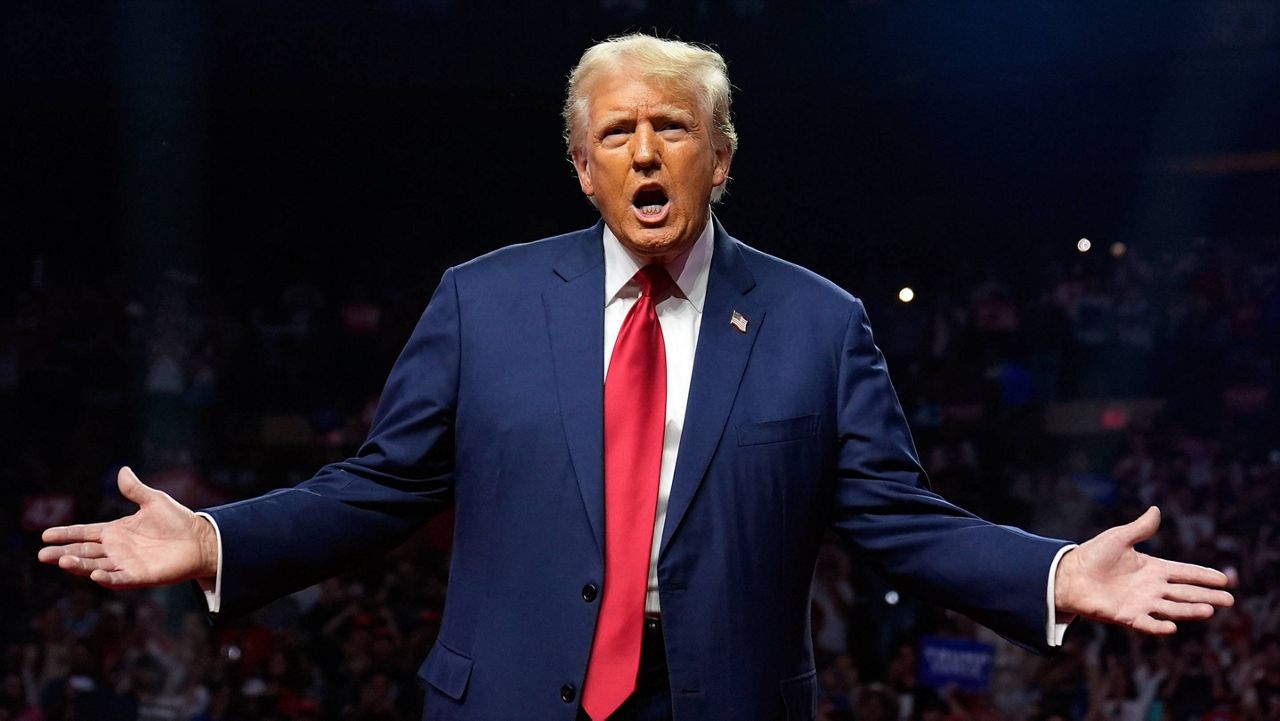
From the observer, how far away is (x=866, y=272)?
9195mm

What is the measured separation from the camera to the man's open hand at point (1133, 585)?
164cm

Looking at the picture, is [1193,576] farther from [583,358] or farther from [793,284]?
[583,358]

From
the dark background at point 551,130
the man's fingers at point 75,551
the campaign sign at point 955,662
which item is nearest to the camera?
the man's fingers at point 75,551

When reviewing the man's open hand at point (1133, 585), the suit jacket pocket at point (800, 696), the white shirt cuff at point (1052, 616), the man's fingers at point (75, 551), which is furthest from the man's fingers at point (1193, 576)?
the man's fingers at point (75, 551)

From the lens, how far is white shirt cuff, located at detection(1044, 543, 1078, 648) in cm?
173

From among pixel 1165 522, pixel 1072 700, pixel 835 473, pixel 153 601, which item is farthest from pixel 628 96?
pixel 1165 522

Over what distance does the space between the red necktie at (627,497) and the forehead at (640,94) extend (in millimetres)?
249

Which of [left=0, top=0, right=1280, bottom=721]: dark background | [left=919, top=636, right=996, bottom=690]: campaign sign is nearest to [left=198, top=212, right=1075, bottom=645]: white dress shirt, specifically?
[left=919, top=636, right=996, bottom=690]: campaign sign

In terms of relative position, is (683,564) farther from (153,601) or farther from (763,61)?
(763,61)

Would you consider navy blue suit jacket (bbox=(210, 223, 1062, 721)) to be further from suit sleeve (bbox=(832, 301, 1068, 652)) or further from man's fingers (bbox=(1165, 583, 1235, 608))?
man's fingers (bbox=(1165, 583, 1235, 608))

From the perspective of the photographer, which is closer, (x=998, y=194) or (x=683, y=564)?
(x=683, y=564)

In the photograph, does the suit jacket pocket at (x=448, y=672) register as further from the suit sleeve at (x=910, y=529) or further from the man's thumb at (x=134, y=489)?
the suit sleeve at (x=910, y=529)

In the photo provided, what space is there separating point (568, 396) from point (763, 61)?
7104mm

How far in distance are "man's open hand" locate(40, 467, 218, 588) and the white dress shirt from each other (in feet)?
1.75
